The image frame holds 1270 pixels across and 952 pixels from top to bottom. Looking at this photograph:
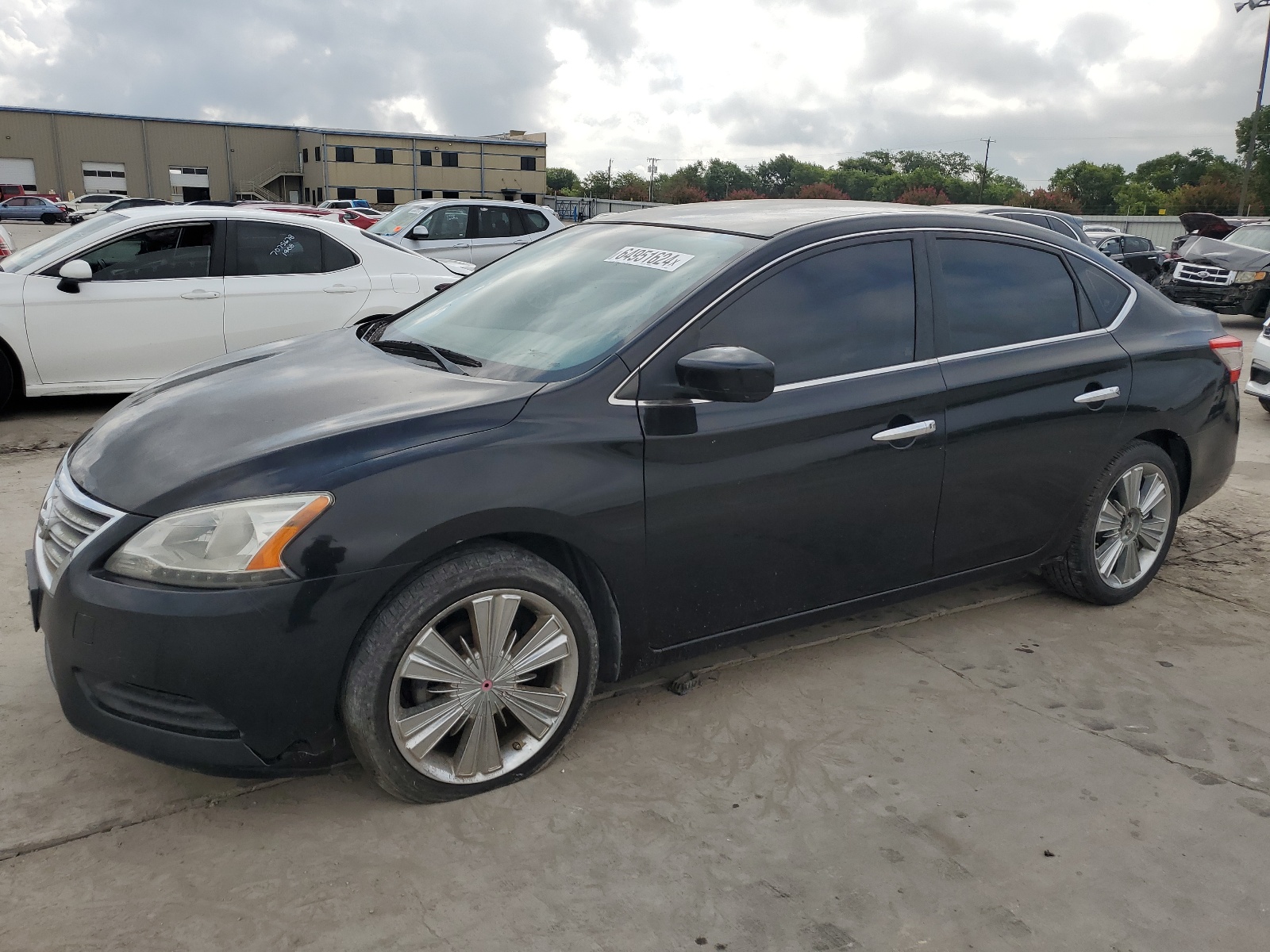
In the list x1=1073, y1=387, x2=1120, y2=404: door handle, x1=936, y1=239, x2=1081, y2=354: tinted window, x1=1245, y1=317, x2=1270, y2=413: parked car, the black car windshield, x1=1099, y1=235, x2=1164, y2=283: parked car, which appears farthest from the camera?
x1=1099, y1=235, x2=1164, y2=283: parked car

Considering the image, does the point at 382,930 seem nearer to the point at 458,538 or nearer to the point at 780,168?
the point at 458,538

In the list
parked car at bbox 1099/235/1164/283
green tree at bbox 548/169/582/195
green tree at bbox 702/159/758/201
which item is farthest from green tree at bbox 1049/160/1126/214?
parked car at bbox 1099/235/1164/283

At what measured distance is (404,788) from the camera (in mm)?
2779

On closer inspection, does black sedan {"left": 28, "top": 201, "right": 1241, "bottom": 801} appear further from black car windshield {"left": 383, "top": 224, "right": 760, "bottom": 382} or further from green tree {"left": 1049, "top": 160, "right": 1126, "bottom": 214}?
green tree {"left": 1049, "top": 160, "right": 1126, "bottom": 214}

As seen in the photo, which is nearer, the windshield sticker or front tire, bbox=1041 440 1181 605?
front tire, bbox=1041 440 1181 605

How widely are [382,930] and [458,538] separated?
94 centimetres

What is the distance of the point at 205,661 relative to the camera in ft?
8.12

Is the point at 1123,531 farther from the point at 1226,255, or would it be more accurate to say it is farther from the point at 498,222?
the point at 1226,255

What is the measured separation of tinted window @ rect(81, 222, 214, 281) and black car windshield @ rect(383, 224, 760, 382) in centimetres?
398

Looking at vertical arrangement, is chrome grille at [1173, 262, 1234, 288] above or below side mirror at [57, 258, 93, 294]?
below

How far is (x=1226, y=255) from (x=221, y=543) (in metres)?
17.2

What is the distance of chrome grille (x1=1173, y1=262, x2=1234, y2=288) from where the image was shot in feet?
51.7

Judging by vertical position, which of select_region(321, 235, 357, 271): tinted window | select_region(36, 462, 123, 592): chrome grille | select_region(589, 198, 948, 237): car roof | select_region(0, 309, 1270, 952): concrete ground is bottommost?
select_region(0, 309, 1270, 952): concrete ground

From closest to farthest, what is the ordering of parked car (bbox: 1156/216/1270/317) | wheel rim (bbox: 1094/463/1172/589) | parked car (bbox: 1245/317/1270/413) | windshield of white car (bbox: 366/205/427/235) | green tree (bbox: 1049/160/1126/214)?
wheel rim (bbox: 1094/463/1172/589), parked car (bbox: 1245/317/1270/413), windshield of white car (bbox: 366/205/427/235), parked car (bbox: 1156/216/1270/317), green tree (bbox: 1049/160/1126/214)
